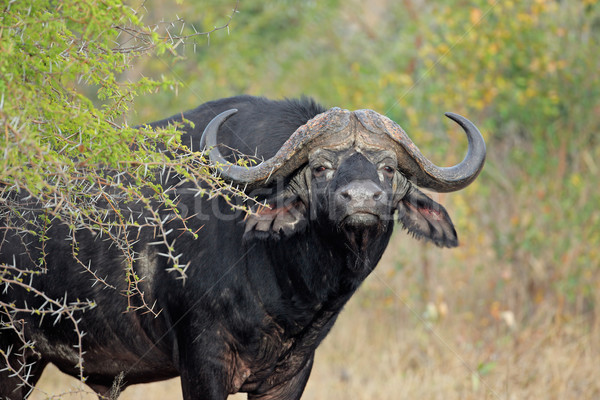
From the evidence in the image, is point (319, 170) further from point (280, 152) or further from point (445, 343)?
point (445, 343)

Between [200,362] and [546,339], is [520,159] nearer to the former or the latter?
[546,339]

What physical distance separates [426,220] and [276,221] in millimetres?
1012

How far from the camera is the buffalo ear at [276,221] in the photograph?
440 cm

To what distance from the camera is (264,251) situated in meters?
4.60

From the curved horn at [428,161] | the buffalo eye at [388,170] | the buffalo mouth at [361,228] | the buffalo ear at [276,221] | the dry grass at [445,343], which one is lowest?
the dry grass at [445,343]

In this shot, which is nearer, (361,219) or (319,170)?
(361,219)

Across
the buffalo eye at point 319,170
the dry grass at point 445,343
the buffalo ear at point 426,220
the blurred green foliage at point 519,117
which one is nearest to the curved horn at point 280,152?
the buffalo eye at point 319,170

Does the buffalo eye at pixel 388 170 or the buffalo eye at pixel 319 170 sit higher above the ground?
the buffalo eye at pixel 388 170

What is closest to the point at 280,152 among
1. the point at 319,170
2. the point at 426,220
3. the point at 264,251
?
the point at 319,170

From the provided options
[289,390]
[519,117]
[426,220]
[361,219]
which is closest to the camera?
[361,219]

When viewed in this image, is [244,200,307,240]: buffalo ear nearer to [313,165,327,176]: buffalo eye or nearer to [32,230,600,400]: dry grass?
[313,165,327,176]: buffalo eye

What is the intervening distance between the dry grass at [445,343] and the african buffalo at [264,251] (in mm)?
1903

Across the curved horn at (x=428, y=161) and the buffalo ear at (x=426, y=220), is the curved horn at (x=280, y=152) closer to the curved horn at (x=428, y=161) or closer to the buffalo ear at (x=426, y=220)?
the curved horn at (x=428, y=161)

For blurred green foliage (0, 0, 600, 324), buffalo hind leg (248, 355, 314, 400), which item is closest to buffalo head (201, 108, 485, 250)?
buffalo hind leg (248, 355, 314, 400)
